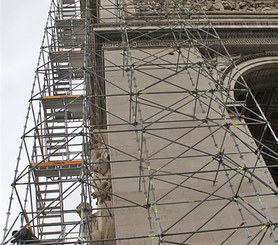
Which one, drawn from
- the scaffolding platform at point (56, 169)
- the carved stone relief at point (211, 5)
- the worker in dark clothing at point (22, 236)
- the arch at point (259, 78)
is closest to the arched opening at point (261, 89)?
the arch at point (259, 78)

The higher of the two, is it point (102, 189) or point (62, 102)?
point (62, 102)

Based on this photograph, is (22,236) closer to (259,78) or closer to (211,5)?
(259,78)

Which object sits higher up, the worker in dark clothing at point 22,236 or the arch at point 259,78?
the arch at point 259,78

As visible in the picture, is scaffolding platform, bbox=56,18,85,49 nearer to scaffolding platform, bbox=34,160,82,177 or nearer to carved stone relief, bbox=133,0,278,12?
carved stone relief, bbox=133,0,278,12

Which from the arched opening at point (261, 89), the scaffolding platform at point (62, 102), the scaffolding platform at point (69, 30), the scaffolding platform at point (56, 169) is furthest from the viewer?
the scaffolding platform at point (69, 30)

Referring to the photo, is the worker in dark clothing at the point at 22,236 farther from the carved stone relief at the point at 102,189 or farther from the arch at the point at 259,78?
the arch at the point at 259,78

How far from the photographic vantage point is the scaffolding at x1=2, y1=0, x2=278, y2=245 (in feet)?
32.9

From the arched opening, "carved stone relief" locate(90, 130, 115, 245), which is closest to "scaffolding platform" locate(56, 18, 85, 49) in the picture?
the arched opening

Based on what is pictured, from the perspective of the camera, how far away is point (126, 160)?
1143 centimetres

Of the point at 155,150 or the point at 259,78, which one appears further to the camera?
the point at 259,78

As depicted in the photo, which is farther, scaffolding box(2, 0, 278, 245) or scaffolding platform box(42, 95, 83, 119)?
scaffolding platform box(42, 95, 83, 119)

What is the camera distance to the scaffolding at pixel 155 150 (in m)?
10.0

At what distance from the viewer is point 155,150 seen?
11828mm

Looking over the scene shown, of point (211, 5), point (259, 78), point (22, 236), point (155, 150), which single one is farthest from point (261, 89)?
point (22, 236)
